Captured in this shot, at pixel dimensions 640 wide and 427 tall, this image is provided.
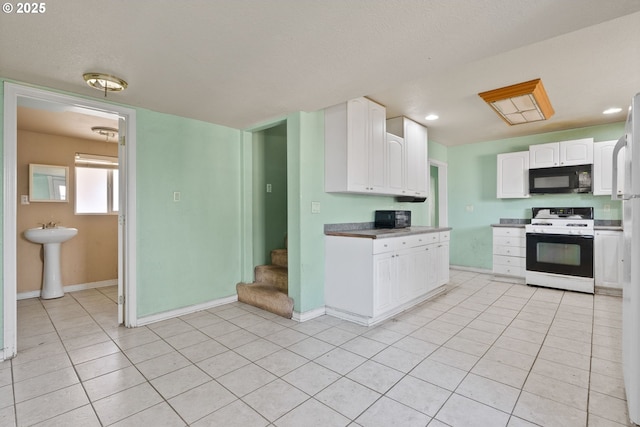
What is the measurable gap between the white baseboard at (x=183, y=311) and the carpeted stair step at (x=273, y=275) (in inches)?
16.0

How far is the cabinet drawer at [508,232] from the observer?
4.72 m

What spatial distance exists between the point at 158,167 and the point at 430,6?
9.36 ft

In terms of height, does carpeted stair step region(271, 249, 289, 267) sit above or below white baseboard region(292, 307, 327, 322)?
above

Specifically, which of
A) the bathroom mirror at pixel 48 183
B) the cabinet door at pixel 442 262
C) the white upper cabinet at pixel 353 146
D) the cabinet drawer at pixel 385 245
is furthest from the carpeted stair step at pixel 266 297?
the bathroom mirror at pixel 48 183

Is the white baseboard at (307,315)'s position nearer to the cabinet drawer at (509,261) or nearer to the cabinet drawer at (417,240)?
the cabinet drawer at (417,240)

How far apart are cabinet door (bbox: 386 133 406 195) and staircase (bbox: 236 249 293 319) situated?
1.71m

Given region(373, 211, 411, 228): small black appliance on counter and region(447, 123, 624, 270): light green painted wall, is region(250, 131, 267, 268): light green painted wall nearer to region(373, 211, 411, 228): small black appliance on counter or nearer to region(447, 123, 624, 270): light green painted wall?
region(373, 211, 411, 228): small black appliance on counter

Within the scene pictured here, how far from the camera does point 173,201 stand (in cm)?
326

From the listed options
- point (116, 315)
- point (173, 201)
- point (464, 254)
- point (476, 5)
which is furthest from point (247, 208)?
point (464, 254)

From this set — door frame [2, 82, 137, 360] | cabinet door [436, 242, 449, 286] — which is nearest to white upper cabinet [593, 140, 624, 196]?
cabinet door [436, 242, 449, 286]

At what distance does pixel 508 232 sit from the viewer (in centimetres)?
483

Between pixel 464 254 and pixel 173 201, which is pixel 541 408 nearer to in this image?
pixel 173 201

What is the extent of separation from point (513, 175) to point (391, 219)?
2.57m

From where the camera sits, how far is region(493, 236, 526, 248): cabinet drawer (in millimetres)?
4715
